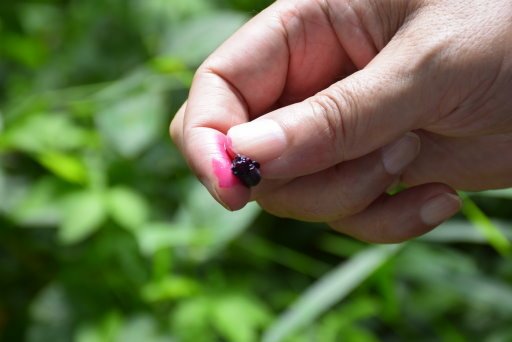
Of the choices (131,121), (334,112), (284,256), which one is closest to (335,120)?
(334,112)

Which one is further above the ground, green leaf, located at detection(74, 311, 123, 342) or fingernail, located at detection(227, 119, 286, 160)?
fingernail, located at detection(227, 119, 286, 160)

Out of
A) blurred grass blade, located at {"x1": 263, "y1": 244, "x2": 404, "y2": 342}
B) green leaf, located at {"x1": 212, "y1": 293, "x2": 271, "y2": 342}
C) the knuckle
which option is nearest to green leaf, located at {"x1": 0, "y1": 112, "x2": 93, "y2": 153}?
green leaf, located at {"x1": 212, "y1": 293, "x2": 271, "y2": 342}

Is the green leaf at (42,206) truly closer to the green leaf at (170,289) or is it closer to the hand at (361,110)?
the green leaf at (170,289)

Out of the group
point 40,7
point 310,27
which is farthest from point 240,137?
point 40,7

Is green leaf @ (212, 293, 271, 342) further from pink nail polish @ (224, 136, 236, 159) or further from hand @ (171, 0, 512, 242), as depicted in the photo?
pink nail polish @ (224, 136, 236, 159)

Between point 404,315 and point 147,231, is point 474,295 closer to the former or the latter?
point 404,315

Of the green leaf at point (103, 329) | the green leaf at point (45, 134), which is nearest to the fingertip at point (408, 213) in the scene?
the green leaf at point (103, 329)
